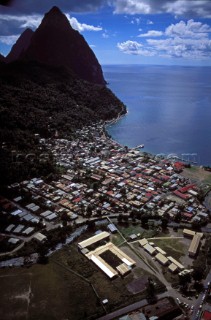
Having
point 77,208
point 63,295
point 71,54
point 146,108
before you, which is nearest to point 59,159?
point 77,208

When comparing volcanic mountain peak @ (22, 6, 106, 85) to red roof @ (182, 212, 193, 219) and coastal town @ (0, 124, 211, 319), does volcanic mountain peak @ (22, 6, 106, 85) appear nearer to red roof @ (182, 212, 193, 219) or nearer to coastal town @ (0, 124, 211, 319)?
coastal town @ (0, 124, 211, 319)

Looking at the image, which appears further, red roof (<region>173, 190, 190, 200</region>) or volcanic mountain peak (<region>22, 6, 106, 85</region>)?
volcanic mountain peak (<region>22, 6, 106, 85</region>)

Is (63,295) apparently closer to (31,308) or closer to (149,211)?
(31,308)

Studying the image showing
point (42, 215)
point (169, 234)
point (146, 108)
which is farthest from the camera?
point (146, 108)

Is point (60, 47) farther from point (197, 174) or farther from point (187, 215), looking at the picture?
point (187, 215)

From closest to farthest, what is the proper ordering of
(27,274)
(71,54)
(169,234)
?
(27,274), (169,234), (71,54)

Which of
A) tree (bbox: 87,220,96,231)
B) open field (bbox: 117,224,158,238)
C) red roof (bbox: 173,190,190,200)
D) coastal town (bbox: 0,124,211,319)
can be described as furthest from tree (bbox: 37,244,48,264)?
red roof (bbox: 173,190,190,200)
